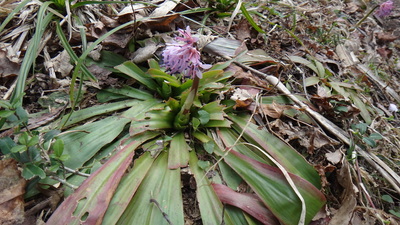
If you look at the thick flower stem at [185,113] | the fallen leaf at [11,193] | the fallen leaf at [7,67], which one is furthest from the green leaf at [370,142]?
the fallen leaf at [7,67]

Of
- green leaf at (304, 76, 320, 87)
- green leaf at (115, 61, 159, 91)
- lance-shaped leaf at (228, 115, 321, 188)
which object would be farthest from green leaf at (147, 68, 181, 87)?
green leaf at (304, 76, 320, 87)

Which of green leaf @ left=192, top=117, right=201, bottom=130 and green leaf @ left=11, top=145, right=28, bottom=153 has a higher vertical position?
green leaf @ left=11, top=145, right=28, bottom=153

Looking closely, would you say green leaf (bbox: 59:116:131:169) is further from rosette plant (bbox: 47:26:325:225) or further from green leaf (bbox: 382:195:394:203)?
green leaf (bbox: 382:195:394:203)

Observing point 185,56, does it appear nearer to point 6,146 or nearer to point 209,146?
point 209,146

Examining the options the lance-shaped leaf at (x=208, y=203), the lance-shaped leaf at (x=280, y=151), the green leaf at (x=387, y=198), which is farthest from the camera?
the green leaf at (x=387, y=198)

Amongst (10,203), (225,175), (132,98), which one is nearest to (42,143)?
(10,203)

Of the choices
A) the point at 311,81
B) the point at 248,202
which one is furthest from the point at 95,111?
the point at 311,81

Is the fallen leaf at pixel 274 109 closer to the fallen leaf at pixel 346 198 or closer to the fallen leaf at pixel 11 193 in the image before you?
the fallen leaf at pixel 346 198
